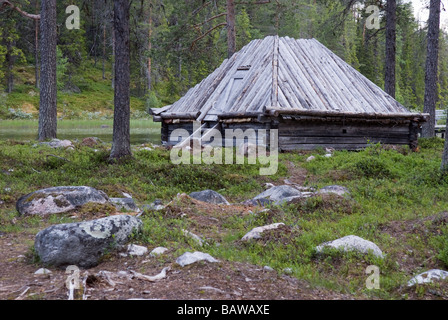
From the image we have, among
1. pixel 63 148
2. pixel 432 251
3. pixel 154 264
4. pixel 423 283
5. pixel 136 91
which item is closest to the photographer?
pixel 423 283

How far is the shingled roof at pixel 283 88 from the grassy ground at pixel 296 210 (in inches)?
106

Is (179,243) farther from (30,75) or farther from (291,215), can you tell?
(30,75)

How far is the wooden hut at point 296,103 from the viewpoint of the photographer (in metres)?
15.5

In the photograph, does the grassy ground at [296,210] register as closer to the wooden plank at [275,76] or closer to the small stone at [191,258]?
the small stone at [191,258]

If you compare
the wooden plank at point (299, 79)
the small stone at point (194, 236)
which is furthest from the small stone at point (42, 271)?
the wooden plank at point (299, 79)

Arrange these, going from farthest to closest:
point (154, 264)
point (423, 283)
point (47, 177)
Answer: point (47, 177)
point (154, 264)
point (423, 283)

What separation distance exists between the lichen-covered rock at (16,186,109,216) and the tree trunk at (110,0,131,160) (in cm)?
389

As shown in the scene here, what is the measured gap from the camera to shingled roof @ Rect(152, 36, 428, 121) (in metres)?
15.6

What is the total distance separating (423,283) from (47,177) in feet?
27.3

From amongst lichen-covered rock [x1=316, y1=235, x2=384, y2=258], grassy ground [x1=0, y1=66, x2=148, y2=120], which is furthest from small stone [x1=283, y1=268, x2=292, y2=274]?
grassy ground [x1=0, y1=66, x2=148, y2=120]

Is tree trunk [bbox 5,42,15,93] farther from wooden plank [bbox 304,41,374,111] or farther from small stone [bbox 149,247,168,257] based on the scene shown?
small stone [bbox 149,247,168,257]

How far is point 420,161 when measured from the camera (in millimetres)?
12562

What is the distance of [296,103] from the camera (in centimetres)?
1538
